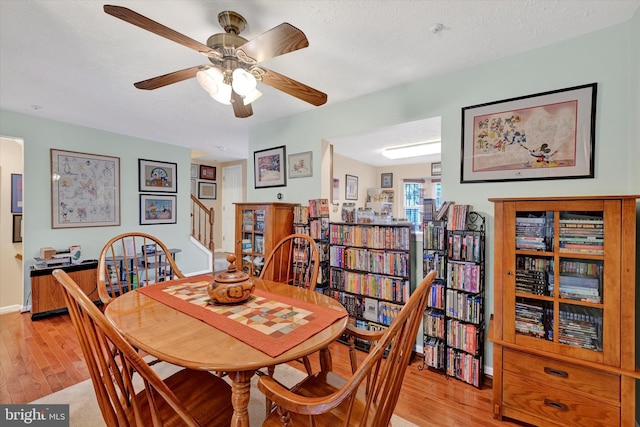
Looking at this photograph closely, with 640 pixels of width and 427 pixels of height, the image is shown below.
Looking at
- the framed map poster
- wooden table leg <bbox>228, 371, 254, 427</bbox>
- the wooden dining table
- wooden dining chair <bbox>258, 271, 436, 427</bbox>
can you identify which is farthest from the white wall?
wooden dining chair <bbox>258, 271, 436, 427</bbox>

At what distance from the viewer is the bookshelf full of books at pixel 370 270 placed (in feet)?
7.87

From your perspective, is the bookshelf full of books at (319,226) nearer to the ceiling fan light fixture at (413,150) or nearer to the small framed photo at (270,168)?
the small framed photo at (270,168)

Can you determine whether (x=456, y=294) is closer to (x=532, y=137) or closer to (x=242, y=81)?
(x=532, y=137)

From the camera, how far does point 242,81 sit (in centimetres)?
145

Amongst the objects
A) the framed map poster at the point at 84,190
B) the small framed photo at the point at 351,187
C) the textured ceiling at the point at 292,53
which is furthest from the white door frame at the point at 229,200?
the textured ceiling at the point at 292,53

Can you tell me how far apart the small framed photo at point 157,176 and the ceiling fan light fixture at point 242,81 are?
3.63 m

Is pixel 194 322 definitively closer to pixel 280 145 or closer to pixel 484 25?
pixel 484 25

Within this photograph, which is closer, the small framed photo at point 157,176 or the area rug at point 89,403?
the area rug at point 89,403

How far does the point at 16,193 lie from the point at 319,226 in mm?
3841

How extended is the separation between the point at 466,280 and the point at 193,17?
94.9 inches

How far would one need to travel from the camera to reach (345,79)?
2.38 metres

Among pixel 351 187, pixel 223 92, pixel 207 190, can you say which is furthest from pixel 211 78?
pixel 207 190

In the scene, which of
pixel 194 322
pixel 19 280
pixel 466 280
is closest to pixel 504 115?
pixel 466 280

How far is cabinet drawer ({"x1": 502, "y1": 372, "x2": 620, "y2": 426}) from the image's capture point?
1.47m
